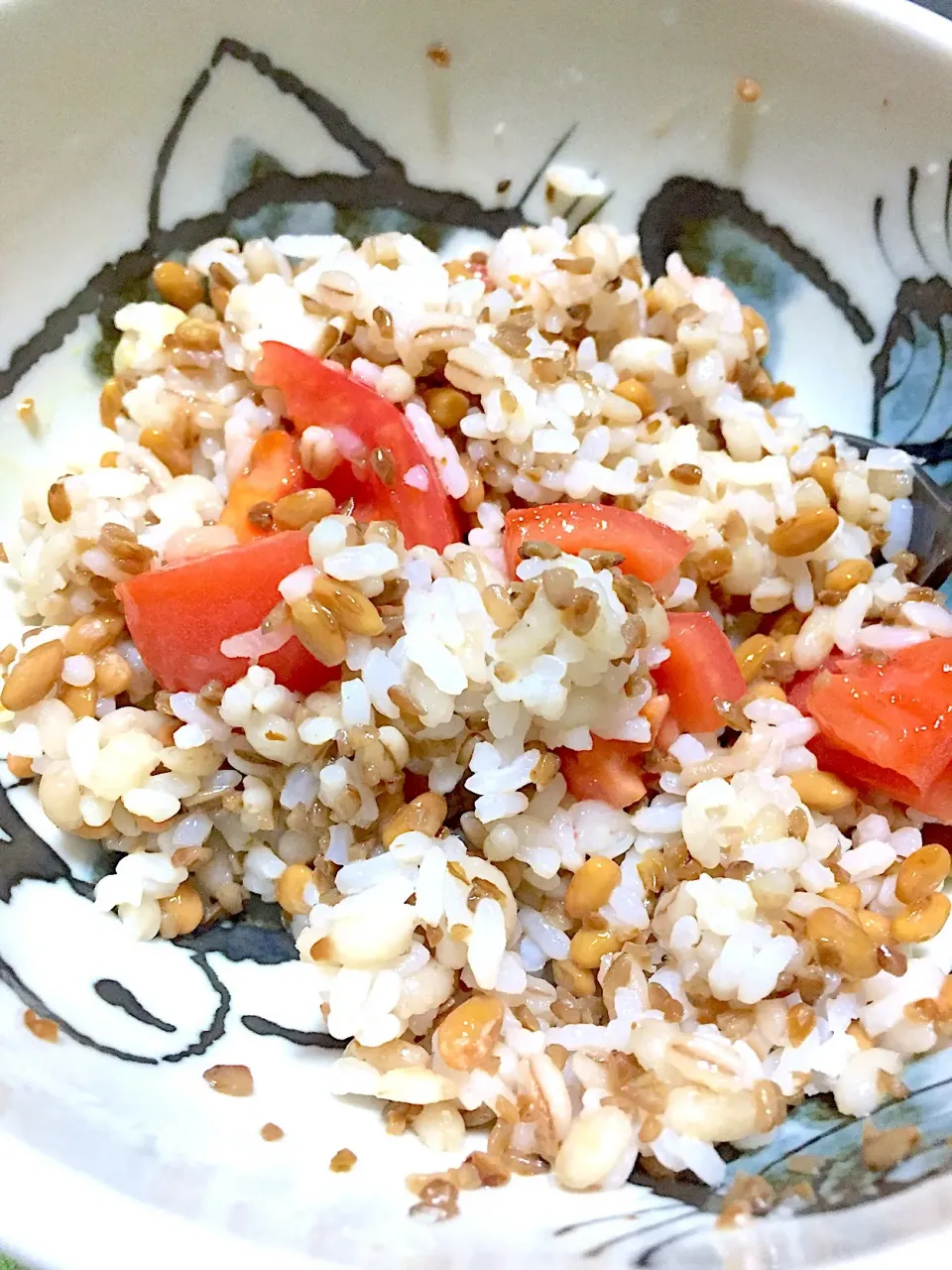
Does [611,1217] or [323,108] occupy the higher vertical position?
[323,108]

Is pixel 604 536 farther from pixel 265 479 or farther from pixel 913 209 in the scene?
pixel 913 209

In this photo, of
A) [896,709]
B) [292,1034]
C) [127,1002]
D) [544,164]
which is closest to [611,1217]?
[292,1034]

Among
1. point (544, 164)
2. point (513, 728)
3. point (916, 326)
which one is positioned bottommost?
point (513, 728)

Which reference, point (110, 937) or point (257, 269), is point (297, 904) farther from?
point (257, 269)

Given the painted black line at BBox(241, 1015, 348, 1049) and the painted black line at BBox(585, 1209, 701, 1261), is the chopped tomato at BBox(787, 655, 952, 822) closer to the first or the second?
the painted black line at BBox(585, 1209, 701, 1261)

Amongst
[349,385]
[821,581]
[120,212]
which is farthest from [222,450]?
[821,581]

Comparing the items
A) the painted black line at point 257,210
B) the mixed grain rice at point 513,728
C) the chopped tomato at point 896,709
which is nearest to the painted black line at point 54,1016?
the mixed grain rice at point 513,728

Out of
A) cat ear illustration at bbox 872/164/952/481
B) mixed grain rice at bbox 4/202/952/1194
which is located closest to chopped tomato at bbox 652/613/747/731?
mixed grain rice at bbox 4/202/952/1194
